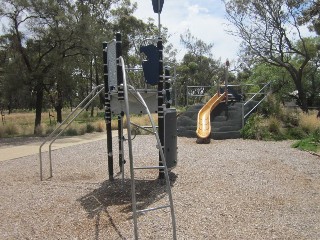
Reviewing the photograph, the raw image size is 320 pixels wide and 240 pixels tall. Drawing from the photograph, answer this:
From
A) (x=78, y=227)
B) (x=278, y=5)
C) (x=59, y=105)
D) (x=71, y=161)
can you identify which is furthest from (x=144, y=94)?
(x=278, y=5)

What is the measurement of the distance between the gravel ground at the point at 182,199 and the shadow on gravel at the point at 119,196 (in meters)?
0.01

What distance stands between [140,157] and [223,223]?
17.8ft

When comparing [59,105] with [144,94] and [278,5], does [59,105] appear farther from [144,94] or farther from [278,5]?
[144,94]

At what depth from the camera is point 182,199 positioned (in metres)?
5.93

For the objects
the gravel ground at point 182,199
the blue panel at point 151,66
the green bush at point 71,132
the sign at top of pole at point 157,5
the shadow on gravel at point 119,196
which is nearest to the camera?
the gravel ground at point 182,199

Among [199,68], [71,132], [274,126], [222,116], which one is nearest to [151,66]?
[274,126]

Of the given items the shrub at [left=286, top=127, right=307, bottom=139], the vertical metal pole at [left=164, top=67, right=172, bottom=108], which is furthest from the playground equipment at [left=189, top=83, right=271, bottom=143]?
the vertical metal pole at [left=164, top=67, right=172, bottom=108]

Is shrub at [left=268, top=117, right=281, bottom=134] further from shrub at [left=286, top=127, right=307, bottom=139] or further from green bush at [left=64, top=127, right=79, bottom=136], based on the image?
green bush at [left=64, top=127, right=79, bottom=136]

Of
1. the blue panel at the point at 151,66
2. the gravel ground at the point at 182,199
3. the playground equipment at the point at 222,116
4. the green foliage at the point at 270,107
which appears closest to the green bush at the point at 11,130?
the playground equipment at the point at 222,116

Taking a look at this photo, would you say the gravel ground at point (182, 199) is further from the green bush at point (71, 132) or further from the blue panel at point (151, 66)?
the green bush at point (71, 132)

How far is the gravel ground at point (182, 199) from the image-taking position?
4719mm

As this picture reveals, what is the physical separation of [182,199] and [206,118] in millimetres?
9282

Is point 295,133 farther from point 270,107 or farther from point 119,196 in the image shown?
point 119,196

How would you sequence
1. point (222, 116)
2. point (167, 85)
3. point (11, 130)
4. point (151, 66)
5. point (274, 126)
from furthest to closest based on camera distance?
point (11, 130) → point (222, 116) → point (274, 126) → point (167, 85) → point (151, 66)
